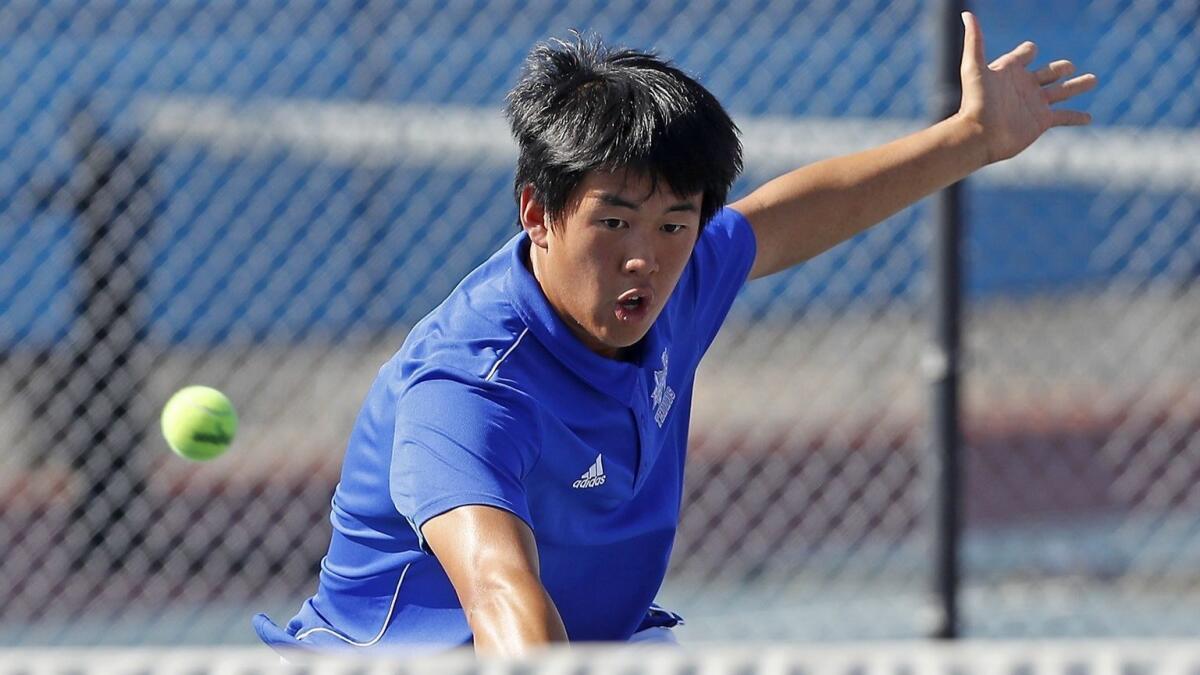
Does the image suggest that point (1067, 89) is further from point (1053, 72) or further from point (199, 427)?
point (199, 427)

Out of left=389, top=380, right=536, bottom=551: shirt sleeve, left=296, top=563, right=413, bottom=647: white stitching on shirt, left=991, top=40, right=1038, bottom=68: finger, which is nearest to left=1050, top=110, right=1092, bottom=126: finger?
left=991, top=40, right=1038, bottom=68: finger

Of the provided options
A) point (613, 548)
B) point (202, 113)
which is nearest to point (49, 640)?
point (202, 113)

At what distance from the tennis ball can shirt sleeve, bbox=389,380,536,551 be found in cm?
124

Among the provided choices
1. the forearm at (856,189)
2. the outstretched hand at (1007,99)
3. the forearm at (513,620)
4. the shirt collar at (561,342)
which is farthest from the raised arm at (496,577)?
the outstretched hand at (1007,99)

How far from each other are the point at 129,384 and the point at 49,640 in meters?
0.87

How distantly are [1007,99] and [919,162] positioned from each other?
0.21 metres

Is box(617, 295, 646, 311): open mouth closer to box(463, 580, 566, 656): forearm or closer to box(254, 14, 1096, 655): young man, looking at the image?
box(254, 14, 1096, 655): young man

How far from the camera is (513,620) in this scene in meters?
1.95

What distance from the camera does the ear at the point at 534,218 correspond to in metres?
2.45

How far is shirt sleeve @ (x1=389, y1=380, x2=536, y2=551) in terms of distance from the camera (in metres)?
2.14

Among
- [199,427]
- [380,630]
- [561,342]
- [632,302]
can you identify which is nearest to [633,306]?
[632,302]

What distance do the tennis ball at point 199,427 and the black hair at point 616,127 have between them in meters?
1.22

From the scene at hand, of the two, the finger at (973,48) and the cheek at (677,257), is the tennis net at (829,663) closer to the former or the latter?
the cheek at (677,257)

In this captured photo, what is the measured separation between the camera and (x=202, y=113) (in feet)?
16.0
